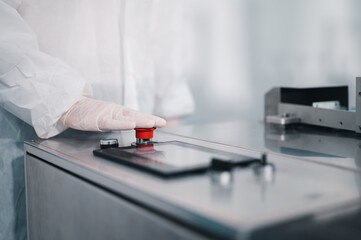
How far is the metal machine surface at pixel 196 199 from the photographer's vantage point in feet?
1.19

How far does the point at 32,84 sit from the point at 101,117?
0.17 meters

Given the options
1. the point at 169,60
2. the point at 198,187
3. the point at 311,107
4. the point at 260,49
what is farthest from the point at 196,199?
the point at 260,49

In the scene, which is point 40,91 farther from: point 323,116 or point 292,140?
point 323,116

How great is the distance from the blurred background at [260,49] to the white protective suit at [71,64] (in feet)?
0.77

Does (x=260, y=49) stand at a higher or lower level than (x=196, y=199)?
higher

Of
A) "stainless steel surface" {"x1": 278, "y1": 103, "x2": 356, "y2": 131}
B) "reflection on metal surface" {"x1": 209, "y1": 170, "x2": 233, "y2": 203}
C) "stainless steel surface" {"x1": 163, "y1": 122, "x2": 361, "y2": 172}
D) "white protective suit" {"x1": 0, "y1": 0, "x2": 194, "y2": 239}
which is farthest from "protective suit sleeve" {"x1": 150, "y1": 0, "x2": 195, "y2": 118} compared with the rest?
"reflection on metal surface" {"x1": 209, "y1": 170, "x2": 233, "y2": 203}

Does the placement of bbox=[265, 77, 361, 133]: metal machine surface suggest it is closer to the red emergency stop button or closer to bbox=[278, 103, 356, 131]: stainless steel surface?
A: bbox=[278, 103, 356, 131]: stainless steel surface

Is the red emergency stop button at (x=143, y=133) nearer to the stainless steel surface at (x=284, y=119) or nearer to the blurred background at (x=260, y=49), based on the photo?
the stainless steel surface at (x=284, y=119)

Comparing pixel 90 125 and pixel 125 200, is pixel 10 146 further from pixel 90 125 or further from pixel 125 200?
pixel 125 200

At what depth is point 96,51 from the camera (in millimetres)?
1062

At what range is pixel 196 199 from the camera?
0.40m

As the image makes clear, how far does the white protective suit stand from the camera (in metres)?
0.84

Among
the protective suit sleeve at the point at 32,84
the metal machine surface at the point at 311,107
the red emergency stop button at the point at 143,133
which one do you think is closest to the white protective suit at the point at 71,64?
the protective suit sleeve at the point at 32,84

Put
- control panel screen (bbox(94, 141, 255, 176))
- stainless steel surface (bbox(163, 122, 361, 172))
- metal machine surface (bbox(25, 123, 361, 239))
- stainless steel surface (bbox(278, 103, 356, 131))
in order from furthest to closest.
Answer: stainless steel surface (bbox(278, 103, 356, 131)) → stainless steel surface (bbox(163, 122, 361, 172)) → control panel screen (bbox(94, 141, 255, 176)) → metal machine surface (bbox(25, 123, 361, 239))
